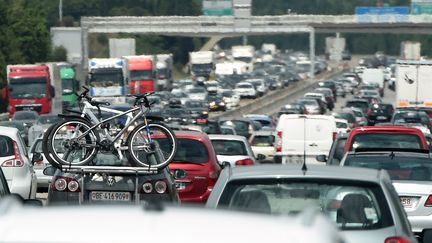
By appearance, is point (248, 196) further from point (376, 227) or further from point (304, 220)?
point (304, 220)

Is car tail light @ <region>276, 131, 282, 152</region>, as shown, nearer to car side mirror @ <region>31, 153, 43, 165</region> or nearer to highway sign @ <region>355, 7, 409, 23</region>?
car side mirror @ <region>31, 153, 43, 165</region>

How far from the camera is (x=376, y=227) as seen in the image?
8969mm

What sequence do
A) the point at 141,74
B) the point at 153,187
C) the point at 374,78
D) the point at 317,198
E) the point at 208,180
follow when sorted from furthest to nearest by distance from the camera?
the point at 374,78 < the point at 141,74 < the point at 208,180 < the point at 153,187 < the point at 317,198

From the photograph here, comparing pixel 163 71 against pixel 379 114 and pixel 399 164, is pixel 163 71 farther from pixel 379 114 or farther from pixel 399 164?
pixel 399 164

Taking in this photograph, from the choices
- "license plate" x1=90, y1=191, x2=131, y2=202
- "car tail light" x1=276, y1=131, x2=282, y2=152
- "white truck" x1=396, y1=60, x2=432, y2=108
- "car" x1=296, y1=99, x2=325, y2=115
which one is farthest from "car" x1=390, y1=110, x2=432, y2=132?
"license plate" x1=90, y1=191, x2=131, y2=202

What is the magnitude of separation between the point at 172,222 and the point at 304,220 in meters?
0.50

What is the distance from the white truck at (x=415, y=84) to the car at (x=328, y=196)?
57388mm

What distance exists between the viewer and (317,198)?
30.3 feet

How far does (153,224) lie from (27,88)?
63071 millimetres

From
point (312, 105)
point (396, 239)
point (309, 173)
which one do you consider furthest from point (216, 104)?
point (396, 239)

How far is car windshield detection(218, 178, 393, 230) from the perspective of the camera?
903 centimetres

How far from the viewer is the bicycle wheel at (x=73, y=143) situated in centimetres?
1836

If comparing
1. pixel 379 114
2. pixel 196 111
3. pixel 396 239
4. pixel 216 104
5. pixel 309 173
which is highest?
pixel 309 173

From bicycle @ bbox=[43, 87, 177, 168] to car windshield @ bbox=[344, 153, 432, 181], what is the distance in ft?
8.90
